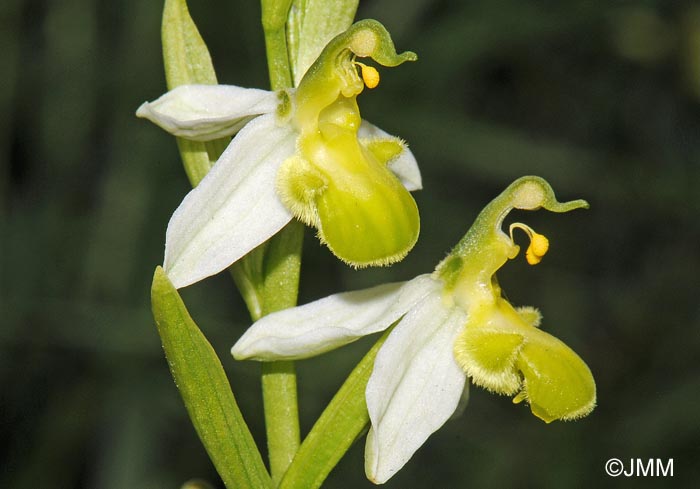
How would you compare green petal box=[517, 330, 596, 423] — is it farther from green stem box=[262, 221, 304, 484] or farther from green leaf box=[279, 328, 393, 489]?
green stem box=[262, 221, 304, 484]

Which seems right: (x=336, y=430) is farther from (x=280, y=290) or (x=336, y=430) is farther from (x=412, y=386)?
(x=280, y=290)

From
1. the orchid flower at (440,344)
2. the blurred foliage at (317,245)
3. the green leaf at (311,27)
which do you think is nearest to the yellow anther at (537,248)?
the orchid flower at (440,344)

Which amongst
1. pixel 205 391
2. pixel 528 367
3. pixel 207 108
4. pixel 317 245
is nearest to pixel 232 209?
pixel 207 108

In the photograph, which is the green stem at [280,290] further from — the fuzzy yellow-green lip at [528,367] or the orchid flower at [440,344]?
the fuzzy yellow-green lip at [528,367]

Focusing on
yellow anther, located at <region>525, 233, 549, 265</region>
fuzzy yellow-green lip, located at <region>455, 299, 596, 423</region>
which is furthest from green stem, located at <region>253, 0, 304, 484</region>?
yellow anther, located at <region>525, 233, 549, 265</region>

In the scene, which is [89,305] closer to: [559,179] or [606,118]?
[559,179]

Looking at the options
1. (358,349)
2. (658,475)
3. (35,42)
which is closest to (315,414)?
(358,349)
